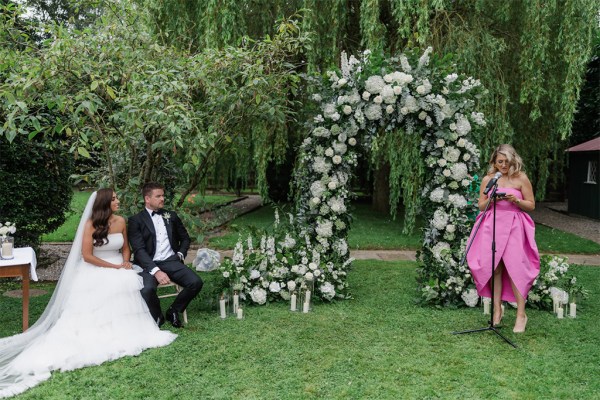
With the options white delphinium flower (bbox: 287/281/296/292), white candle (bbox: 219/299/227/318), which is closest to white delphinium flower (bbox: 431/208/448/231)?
white delphinium flower (bbox: 287/281/296/292)

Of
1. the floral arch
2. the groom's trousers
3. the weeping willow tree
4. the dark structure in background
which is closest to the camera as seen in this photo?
the groom's trousers

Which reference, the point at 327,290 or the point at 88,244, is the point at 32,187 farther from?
the point at 327,290

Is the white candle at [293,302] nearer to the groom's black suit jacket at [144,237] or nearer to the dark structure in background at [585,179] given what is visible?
the groom's black suit jacket at [144,237]

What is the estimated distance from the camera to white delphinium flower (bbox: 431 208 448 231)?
6.15m

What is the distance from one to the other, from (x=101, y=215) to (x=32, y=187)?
3450mm

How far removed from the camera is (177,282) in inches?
208

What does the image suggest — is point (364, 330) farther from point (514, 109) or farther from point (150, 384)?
point (514, 109)

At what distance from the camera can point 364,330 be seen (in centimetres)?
517

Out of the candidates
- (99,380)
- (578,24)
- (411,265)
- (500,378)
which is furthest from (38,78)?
(578,24)

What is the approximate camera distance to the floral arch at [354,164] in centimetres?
599

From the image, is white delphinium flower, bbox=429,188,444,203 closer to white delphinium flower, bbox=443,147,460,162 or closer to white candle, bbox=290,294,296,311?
white delphinium flower, bbox=443,147,460,162

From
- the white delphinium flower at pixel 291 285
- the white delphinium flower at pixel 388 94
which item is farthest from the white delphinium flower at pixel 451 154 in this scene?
the white delphinium flower at pixel 291 285

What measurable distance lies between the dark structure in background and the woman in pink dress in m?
12.3

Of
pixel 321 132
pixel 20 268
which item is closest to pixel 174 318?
pixel 20 268
